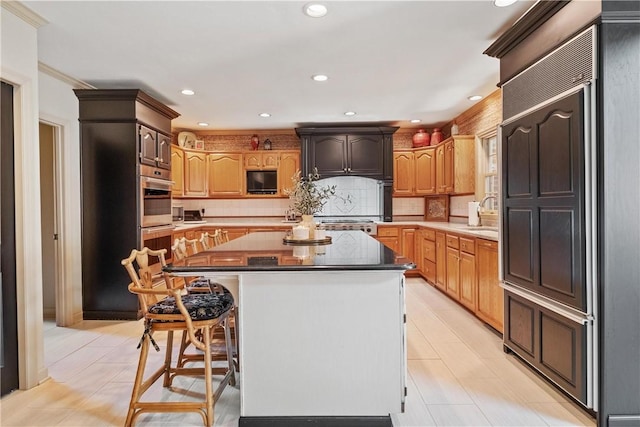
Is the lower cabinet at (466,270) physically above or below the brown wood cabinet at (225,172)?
below

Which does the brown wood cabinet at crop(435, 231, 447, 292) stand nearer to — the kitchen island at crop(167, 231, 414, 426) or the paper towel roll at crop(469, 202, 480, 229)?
the paper towel roll at crop(469, 202, 480, 229)

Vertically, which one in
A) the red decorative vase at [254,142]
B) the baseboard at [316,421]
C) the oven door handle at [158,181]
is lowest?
the baseboard at [316,421]

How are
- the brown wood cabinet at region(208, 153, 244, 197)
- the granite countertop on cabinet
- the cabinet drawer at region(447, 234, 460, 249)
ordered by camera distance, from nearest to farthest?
the cabinet drawer at region(447, 234, 460, 249)
the granite countertop on cabinet
the brown wood cabinet at region(208, 153, 244, 197)

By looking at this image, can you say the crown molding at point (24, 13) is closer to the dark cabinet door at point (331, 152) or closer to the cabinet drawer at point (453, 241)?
the dark cabinet door at point (331, 152)

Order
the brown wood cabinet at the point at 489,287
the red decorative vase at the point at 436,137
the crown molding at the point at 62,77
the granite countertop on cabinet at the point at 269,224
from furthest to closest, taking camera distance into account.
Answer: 1. the red decorative vase at the point at 436,137
2. the granite countertop on cabinet at the point at 269,224
3. the crown molding at the point at 62,77
4. the brown wood cabinet at the point at 489,287

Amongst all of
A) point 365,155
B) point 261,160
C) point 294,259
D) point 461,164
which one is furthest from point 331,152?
point 294,259

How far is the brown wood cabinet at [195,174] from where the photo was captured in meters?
5.84

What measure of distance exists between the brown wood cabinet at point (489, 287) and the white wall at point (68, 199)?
409 centimetres

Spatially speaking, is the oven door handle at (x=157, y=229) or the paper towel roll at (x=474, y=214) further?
the paper towel roll at (x=474, y=214)

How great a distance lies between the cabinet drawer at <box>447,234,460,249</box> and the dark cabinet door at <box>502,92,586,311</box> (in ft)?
4.51

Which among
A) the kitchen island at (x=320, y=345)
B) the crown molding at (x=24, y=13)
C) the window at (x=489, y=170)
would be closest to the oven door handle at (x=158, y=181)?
the crown molding at (x=24, y=13)

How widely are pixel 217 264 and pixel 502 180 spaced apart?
2.21 metres

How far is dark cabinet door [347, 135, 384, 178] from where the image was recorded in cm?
589

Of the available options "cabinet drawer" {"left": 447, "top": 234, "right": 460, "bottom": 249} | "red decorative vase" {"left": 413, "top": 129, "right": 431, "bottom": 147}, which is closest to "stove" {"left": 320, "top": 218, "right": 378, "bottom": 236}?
"cabinet drawer" {"left": 447, "top": 234, "right": 460, "bottom": 249}
